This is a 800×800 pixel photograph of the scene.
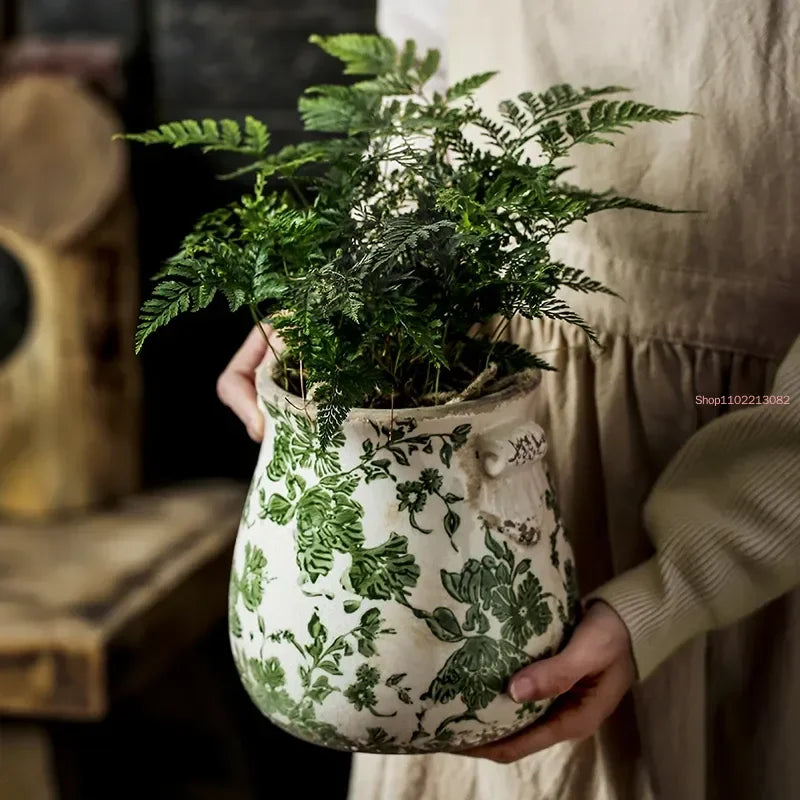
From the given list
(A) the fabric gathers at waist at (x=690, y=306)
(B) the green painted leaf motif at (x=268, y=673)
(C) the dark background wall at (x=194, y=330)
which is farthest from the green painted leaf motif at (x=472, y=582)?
(C) the dark background wall at (x=194, y=330)

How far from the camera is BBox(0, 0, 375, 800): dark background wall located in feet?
4.82

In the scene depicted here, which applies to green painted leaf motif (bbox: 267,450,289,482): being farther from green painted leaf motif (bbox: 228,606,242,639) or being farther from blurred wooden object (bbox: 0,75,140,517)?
blurred wooden object (bbox: 0,75,140,517)

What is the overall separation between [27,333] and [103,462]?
22cm

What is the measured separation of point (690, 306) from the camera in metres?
0.69

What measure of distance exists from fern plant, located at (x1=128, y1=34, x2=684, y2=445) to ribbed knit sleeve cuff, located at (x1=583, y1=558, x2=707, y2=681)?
155 millimetres

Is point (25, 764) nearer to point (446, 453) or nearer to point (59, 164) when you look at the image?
point (59, 164)

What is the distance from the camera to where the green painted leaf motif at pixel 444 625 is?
0.55m

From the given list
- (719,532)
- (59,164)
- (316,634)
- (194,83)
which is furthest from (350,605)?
(194,83)

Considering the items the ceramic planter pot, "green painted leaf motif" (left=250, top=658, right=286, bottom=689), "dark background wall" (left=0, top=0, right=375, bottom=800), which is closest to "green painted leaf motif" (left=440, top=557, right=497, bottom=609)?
the ceramic planter pot

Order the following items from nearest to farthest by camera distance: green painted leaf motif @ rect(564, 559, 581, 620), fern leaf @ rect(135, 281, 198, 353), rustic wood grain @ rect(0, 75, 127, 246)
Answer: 1. fern leaf @ rect(135, 281, 198, 353)
2. green painted leaf motif @ rect(564, 559, 581, 620)
3. rustic wood grain @ rect(0, 75, 127, 246)

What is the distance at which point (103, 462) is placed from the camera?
4.85 feet

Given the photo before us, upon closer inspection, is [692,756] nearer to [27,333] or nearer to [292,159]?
[292,159]

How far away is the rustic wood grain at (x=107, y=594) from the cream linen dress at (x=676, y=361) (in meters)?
0.50

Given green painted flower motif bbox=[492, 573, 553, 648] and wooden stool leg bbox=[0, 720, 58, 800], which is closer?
green painted flower motif bbox=[492, 573, 553, 648]
